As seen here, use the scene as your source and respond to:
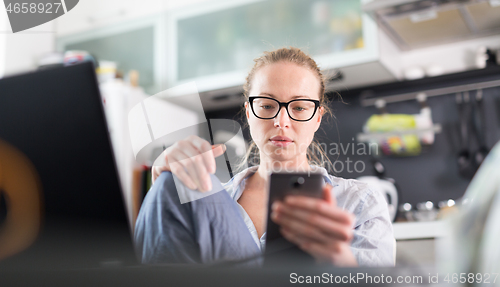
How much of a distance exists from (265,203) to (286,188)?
0.10 feet

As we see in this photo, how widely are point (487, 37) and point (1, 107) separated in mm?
1658

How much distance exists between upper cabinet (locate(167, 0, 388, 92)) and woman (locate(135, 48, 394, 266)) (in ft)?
2.56

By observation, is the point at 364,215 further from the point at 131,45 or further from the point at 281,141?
the point at 131,45

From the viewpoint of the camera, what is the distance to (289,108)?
24.0 inches

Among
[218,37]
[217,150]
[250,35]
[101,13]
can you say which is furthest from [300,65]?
[101,13]

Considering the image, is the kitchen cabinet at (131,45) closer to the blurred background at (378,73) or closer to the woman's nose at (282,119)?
the blurred background at (378,73)

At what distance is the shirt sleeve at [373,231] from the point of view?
1.72ft

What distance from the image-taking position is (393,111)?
1605 millimetres

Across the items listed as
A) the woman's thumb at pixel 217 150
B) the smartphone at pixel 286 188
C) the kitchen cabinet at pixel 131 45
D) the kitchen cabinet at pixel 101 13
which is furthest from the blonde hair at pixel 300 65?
the kitchen cabinet at pixel 101 13

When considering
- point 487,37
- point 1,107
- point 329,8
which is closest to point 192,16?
point 329,8

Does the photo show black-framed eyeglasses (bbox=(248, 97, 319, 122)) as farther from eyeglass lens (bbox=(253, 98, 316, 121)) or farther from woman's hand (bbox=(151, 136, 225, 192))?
woman's hand (bbox=(151, 136, 225, 192))

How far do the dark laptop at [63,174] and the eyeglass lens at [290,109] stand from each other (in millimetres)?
320

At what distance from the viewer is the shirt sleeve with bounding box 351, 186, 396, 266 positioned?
52 centimetres

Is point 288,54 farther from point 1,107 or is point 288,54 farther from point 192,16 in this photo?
point 192,16
